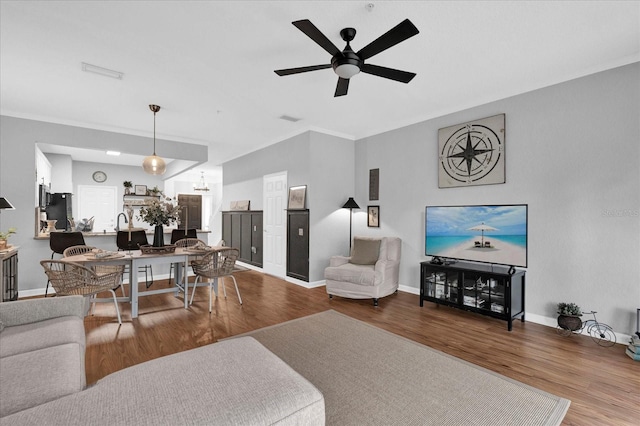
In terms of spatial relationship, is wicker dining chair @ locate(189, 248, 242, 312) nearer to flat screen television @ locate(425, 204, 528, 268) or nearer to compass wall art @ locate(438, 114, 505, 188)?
flat screen television @ locate(425, 204, 528, 268)

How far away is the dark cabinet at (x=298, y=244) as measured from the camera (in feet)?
17.9

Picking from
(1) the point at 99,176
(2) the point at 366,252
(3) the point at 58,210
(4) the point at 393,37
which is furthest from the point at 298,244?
(1) the point at 99,176

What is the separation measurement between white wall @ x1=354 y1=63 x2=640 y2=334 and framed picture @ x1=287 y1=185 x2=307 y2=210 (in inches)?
101

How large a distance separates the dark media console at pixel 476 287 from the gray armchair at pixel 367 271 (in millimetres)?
559

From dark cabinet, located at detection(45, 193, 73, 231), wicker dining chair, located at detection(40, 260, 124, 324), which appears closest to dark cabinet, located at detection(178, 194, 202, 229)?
dark cabinet, located at detection(45, 193, 73, 231)

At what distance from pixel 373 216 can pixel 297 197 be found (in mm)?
1429

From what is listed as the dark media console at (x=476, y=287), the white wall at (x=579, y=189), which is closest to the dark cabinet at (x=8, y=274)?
the dark media console at (x=476, y=287)

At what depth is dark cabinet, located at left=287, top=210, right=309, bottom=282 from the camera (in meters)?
5.45

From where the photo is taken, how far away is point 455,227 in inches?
171

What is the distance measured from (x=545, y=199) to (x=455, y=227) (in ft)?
3.61

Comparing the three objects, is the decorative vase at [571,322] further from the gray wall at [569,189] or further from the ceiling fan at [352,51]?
the ceiling fan at [352,51]

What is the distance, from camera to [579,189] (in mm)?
3336

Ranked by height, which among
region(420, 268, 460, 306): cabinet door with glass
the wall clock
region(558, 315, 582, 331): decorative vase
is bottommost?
region(558, 315, 582, 331): decorative vase

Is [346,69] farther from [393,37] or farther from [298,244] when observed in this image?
[298,244]
